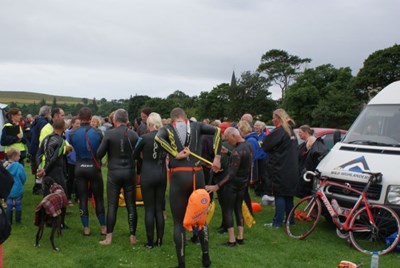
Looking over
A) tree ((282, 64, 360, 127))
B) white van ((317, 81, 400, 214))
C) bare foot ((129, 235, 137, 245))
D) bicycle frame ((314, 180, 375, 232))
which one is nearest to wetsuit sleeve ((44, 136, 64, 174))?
bare foot ((129, 235, 137, 245))

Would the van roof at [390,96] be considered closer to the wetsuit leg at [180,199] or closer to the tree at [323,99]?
the wetsuit leg at [180,199]

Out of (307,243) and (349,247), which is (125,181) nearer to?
(307,243)

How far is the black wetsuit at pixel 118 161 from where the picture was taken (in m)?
6.89

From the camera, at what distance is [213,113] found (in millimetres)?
87438

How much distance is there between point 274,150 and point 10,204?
510 cm

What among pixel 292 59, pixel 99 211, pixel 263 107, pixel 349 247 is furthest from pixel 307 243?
pixel 292 59

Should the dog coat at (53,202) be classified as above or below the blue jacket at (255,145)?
below

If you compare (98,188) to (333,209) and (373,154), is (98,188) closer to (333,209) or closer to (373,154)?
(333,209)

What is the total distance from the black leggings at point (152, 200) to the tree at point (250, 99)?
5765 cm

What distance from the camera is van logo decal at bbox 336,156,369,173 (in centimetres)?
699

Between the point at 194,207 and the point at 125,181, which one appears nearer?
the point at 194,207

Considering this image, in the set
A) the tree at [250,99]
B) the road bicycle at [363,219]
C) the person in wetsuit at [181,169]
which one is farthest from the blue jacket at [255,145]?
the tree at [250,99]

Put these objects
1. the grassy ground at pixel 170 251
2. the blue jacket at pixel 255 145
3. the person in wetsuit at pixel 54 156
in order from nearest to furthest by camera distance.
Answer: the grassy ground at pixel 170 251 < the person in wetsuit at pixel 54 156 < the blue jacket at pixel 255 145

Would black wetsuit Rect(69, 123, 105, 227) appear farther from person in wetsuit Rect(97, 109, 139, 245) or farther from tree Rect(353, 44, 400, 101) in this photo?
tree Rect(353, 44, 400, 101)
